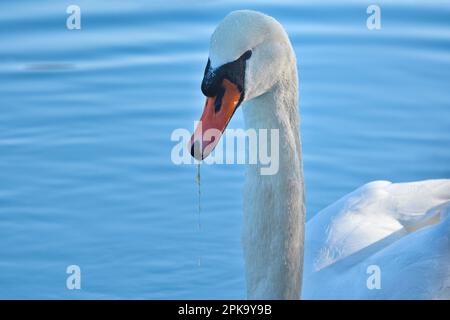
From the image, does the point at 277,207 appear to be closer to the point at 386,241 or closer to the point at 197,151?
the point at 197,151

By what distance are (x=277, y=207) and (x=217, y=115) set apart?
55 cm

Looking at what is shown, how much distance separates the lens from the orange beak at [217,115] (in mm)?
5047

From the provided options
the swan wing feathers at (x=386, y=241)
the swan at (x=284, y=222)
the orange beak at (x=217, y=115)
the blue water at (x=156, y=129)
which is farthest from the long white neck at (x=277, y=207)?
the blue water at (x=156, y=129)

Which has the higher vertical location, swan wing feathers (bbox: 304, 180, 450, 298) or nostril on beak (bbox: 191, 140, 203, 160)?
nostril on beak (bbox: 191, 140, 203, 160)

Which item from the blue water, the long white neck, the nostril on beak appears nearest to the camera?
the nostril on beak

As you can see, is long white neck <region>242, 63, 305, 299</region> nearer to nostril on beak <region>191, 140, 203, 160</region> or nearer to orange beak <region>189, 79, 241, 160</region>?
orange beak <region>189, 79, 241, 160</region>

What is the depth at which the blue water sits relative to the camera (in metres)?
7.45

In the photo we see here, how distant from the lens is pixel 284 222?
17.8ft

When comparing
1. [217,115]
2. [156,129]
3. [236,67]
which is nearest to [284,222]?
[217,115]

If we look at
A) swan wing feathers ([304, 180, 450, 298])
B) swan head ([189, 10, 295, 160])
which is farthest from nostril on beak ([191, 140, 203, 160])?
swan wing feathers ([304, 180, 450, 298])
